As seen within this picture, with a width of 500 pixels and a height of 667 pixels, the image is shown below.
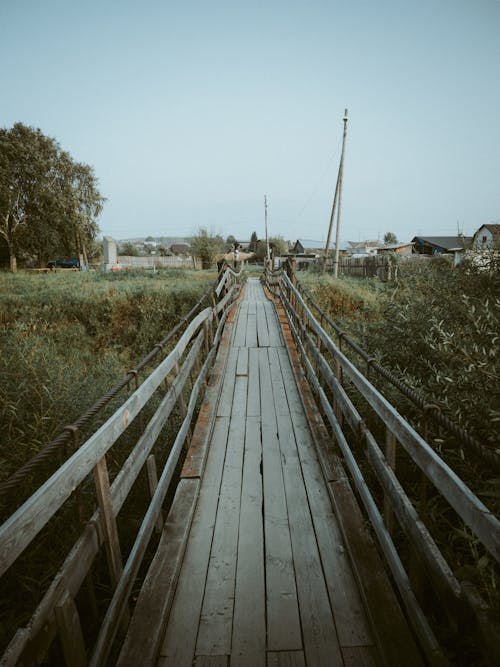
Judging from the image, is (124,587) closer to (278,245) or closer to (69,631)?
(69,631)

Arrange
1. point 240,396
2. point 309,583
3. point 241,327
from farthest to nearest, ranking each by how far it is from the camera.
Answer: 1. point 241,327
2. point 240,396
3. point 309,583

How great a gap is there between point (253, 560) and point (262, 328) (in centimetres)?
630

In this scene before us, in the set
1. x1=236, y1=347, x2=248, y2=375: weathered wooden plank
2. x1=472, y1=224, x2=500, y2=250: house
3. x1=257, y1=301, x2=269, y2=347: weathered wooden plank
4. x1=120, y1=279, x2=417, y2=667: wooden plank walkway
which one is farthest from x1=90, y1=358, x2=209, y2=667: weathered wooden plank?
x1=472, y1=224, x2=500, y2=250: house

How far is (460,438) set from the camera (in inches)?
49.8

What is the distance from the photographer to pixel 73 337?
10406 mm

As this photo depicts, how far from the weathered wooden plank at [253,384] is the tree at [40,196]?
1055 inches

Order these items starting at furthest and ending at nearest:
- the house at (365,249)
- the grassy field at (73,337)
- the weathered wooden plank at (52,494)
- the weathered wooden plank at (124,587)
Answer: the house at (365,249)
the grassy field at (73,337)
the weathered wooden plank at (124,587)
the weathered wooden plank at (52,494)

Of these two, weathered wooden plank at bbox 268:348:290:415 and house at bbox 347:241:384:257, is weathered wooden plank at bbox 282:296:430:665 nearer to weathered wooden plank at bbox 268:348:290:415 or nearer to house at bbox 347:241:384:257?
weathered wooden plank at bbox 268:348:290:415

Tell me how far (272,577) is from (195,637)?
0.51 meters

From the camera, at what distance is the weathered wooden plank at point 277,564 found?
1.73 metres

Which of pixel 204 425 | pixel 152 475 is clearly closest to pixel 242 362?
pixel 204 425

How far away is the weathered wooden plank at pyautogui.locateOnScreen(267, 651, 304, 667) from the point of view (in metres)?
1.59

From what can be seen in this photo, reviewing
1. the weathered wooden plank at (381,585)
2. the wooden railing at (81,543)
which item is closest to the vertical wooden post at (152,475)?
the wooden railing at (81,543)

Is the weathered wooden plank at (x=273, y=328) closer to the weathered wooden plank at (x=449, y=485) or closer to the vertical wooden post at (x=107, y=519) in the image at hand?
the weathered wooden plank at (x=449, y=485)
